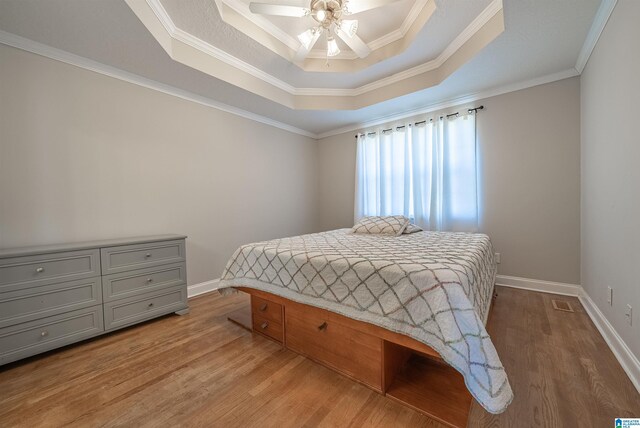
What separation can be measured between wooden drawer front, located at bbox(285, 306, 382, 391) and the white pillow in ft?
4.50

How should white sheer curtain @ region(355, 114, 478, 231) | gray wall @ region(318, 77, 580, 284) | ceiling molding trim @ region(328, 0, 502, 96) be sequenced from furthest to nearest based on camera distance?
white sheer curtain @ region(355, 114, 478, 231) → gray wall @ region(318, 77, 580, 284) → ceiling molding trim @ region(328, 0, 502, 96)

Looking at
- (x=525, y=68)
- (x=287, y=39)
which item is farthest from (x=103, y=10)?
(x=525, y=68)

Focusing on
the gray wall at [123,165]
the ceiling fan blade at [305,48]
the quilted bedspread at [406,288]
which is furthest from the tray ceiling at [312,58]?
the quilted bedspread at [406,288]

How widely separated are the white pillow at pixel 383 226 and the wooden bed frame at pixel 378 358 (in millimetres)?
1277

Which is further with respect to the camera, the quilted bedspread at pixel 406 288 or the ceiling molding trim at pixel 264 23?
the ceiling molding trim at pixel 264 23

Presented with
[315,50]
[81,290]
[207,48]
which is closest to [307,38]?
[315,50]

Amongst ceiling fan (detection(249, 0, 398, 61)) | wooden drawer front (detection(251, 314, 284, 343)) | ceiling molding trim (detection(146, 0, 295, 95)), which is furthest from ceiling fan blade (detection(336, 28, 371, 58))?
wooden drawer front (detection(251, 314, 284, 343))

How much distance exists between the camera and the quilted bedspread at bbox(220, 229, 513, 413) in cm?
104

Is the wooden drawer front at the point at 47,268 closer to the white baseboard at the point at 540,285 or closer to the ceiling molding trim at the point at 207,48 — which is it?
the ceiling molding trim at the point at 207,48

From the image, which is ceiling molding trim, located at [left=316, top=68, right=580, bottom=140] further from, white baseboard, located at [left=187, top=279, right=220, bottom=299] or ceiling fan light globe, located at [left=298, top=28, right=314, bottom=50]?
white baseboard, located at [left=187, top=279, right=220, bottom=299]

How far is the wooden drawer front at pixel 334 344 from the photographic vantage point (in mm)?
1385

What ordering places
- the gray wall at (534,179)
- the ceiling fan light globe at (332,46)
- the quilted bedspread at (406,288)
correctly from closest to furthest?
the quilted bedspread at (406,288)
the ceiling fan light globe at (332,46)
the gray wall at (534,179)

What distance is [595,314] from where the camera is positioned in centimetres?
203

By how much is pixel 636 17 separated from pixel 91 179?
4008 mm
